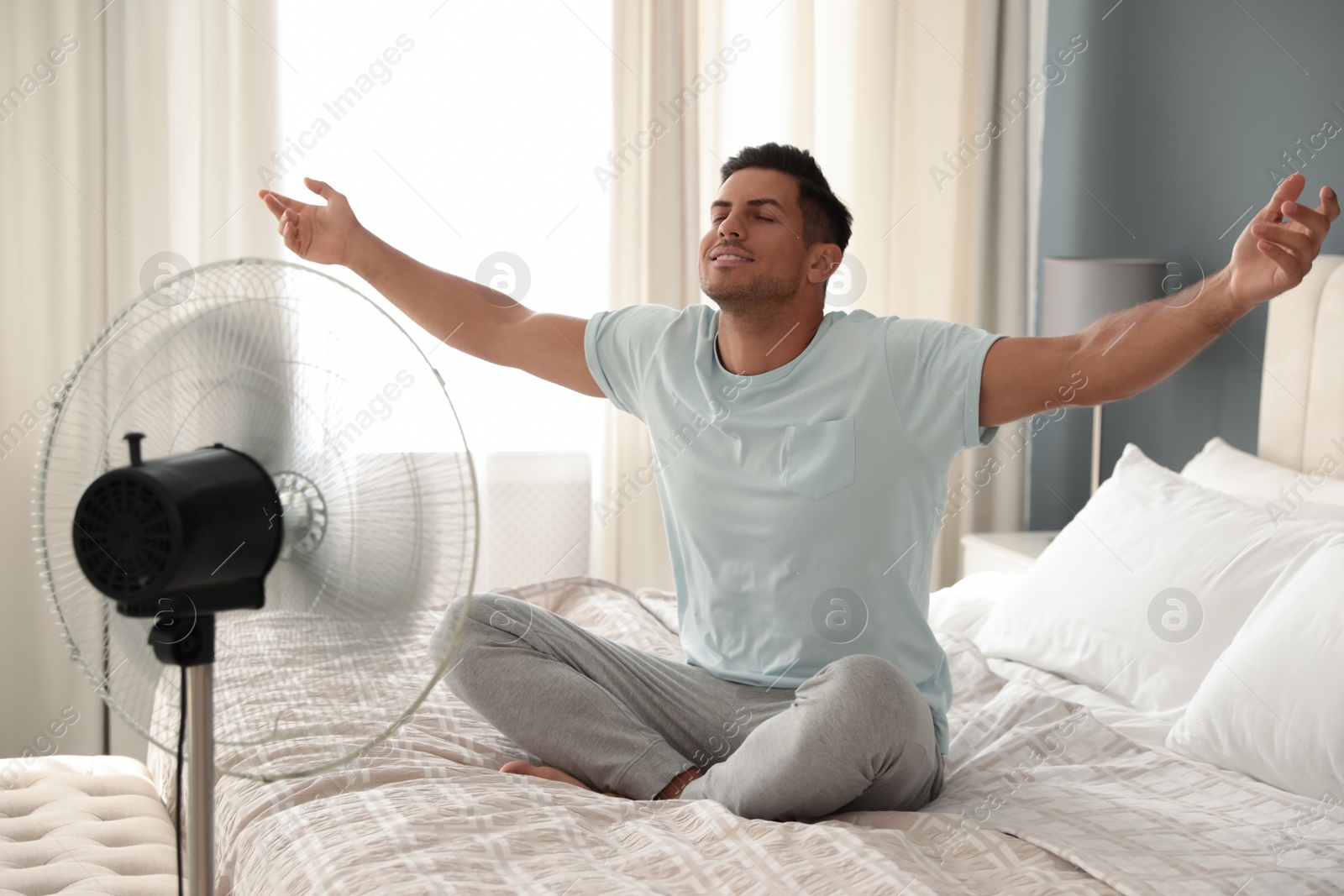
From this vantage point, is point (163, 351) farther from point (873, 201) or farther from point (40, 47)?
point (873, 201)

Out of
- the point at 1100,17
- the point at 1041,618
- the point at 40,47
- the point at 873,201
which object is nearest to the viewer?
the point at 1041,618

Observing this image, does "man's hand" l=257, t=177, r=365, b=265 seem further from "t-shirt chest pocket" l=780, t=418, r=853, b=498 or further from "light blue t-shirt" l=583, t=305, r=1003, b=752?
"t-shirt chest pocket" l=780, t=418, r=853, b=498

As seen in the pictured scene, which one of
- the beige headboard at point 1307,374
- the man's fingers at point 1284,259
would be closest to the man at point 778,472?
the man's fingers at point 1284,259

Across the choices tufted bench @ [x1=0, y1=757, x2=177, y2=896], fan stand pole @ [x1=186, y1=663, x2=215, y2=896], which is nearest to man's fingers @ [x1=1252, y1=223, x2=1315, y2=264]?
fan stand pole @ [x1=186, y1=663, x2=215, y2=896]

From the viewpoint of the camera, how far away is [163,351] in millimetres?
918

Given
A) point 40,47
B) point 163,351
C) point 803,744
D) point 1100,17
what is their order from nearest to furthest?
point 163,351 < point 803,744 < point 40,47 < point 1100,17

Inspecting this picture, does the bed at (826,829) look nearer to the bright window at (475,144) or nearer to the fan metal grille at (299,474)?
the fan metal grille at (299,474)

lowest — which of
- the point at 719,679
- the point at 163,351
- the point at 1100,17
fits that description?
the point at 719,679

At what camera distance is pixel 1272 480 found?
221cm

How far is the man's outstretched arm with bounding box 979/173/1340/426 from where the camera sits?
1250 mm

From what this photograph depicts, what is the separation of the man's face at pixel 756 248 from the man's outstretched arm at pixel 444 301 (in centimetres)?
28

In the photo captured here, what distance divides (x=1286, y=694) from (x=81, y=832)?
156cm

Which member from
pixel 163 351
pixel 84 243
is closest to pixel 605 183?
pixel 84 243

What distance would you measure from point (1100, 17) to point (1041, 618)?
6.10 feet
